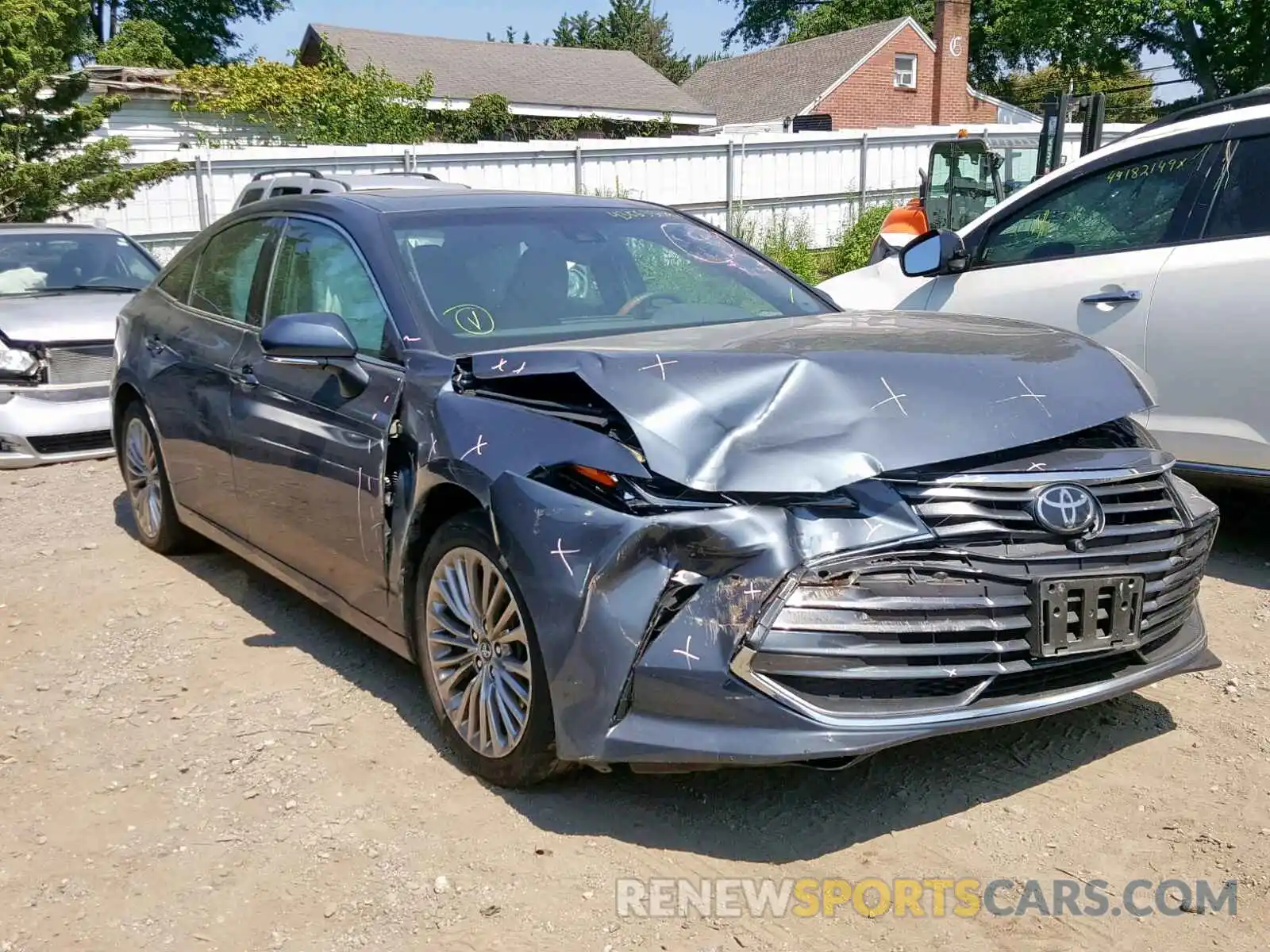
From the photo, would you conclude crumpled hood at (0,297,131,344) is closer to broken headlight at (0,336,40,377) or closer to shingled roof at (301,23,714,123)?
broken headlight at (0,336,40,377)

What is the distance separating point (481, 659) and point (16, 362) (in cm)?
611

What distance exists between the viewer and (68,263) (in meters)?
9.34

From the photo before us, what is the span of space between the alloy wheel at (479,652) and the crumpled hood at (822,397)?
536 millimetres

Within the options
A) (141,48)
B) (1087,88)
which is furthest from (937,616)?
(1087,88)

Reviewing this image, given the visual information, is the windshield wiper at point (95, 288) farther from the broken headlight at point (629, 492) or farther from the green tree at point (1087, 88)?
the green tree at point (1087, 88)

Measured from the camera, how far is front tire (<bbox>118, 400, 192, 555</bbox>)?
566cm

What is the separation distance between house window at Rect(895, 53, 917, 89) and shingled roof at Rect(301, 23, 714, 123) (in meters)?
8.57

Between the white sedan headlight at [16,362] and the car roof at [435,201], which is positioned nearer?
the car roof at [435,201]

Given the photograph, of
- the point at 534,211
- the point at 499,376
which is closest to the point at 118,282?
Answer: the point at 534,211

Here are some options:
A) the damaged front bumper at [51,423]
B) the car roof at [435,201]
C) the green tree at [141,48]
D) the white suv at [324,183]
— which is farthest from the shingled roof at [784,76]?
the car roof at [435,201]

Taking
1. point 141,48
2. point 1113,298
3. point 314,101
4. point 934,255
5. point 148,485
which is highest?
point 141,48

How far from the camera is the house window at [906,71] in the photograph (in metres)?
40.7

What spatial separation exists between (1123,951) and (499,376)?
206cm

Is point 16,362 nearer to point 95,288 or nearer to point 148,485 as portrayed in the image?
point 95,288
